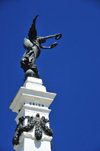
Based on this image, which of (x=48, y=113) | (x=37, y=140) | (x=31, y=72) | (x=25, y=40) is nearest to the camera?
(x=37, y=140)

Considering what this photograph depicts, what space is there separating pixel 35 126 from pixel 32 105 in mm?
1050

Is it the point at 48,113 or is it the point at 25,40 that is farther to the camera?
the point at 25,40

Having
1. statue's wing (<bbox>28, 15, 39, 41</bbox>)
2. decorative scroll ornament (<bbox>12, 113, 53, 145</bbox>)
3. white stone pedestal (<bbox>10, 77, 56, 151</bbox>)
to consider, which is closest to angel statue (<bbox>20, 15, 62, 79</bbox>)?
statue's wing (<bbox>28, 15, 39, 41</bbox>)

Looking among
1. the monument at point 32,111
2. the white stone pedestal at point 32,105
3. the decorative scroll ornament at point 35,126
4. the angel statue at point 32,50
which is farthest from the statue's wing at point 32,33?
the decorative scroll ornament at point 35,126

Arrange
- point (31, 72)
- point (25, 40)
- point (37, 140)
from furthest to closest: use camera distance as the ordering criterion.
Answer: point (25, 40) < point (31, 72) < point (37, 140)

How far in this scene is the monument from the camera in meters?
12.5

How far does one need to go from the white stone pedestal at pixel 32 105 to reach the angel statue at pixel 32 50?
1.73 ft

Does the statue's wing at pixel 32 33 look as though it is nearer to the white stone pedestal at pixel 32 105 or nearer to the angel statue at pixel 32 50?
the angel statue at pixel 32 50

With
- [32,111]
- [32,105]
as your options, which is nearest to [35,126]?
[32,111]

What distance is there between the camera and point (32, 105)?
1348 centimetres

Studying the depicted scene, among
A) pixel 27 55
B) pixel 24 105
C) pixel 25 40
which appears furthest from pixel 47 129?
pixel 25 40

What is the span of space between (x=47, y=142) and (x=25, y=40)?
5.97 metres

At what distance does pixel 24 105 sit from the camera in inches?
523

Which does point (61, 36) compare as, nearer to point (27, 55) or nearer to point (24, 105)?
point (27, 55)
